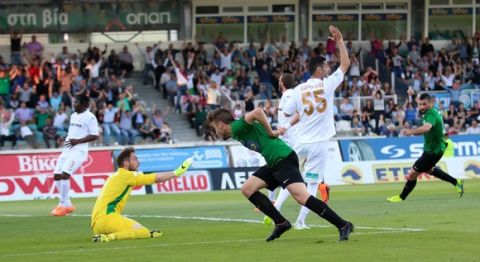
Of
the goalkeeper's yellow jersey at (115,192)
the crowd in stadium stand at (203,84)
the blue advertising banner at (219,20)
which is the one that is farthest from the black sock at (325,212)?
the blue advertising banner at (219,20)

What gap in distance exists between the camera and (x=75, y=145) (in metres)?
23.2

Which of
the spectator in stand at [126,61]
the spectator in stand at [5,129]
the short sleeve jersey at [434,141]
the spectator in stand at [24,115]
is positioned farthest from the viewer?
the spectator in stand at [126,61]

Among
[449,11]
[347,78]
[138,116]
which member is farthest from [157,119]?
[449,11]

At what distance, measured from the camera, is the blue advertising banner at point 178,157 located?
115 feet

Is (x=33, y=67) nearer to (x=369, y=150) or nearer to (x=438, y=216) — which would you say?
(x=369, y=150)

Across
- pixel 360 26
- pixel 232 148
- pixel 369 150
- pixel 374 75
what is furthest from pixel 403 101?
pixel 232 148

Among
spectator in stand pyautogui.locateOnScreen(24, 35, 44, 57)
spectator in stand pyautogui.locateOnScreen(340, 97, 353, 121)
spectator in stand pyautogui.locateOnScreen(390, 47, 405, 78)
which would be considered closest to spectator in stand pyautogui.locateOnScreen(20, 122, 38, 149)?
spectator in stand pyautogui.locateOnScreen(24, 35, 44, 57)

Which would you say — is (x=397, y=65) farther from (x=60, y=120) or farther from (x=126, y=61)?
(x=60, y=120)

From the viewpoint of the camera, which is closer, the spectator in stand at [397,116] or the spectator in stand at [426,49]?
the spectator in stand at [397,116]

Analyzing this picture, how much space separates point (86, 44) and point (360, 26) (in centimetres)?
1271

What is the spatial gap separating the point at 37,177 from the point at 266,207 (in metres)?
18.7

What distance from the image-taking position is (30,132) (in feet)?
125

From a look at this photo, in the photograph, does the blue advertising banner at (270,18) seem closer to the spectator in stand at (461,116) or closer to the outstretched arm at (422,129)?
the spectator in stand at (461,116)

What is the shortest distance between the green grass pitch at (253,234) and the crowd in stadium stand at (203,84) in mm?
13390
